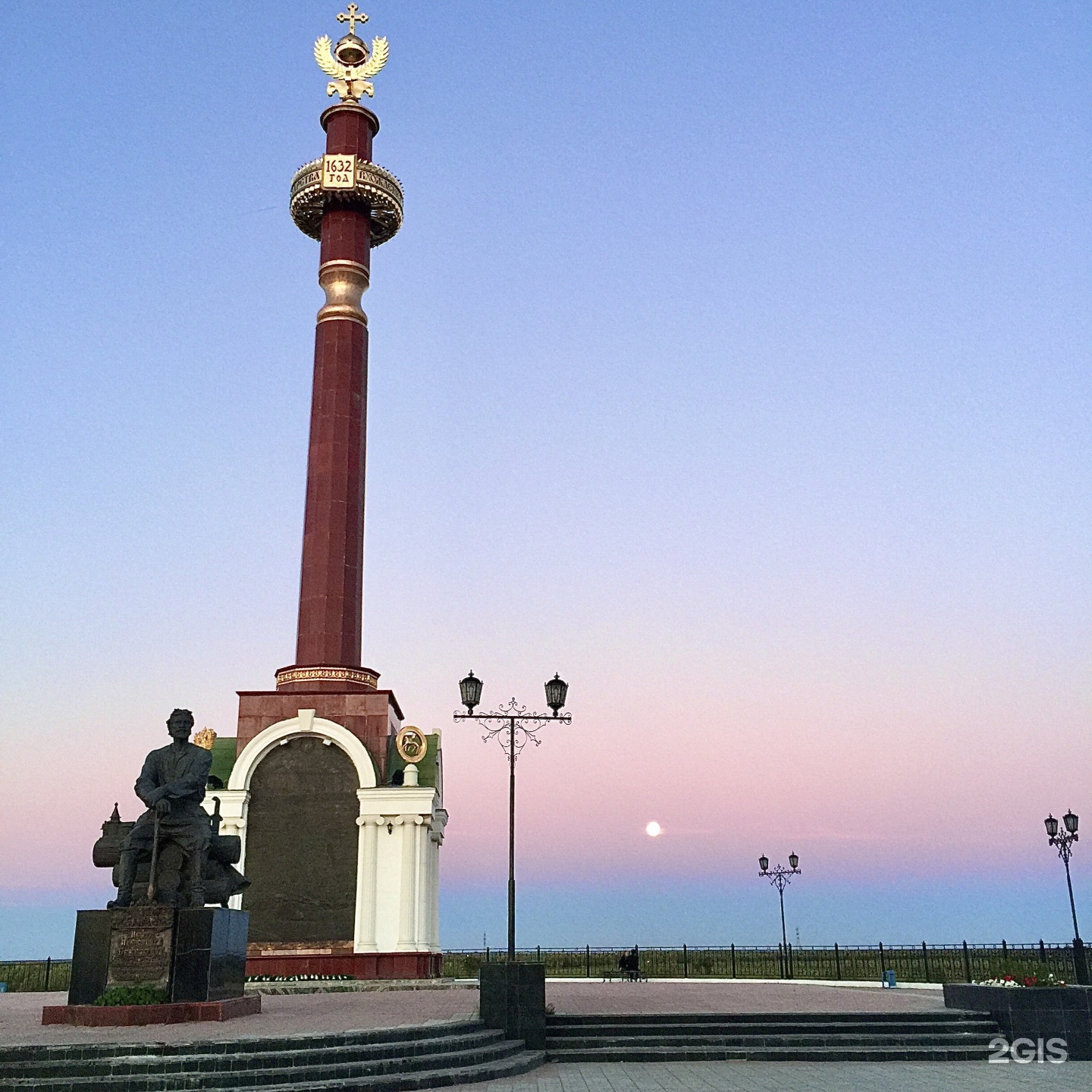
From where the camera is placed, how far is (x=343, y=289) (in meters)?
37.4

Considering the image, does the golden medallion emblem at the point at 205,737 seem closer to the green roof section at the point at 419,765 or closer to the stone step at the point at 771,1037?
the green roof section at the point at 419,765

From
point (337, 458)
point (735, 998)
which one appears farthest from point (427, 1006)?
point (337, 458)

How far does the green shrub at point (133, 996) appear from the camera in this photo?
16328 mm

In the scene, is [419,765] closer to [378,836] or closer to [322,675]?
[378,836]

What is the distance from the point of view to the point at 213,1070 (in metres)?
13.3

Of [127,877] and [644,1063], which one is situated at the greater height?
[127,877]

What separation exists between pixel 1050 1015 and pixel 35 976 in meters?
30.0

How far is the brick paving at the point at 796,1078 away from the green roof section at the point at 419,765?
16.0m

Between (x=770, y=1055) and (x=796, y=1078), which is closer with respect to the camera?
(x=796, y=1078)

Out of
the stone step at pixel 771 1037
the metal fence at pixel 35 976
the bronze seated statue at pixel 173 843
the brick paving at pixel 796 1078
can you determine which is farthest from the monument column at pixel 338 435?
the brick paving at pixel 796 1078

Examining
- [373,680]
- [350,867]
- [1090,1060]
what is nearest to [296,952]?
[350,867]

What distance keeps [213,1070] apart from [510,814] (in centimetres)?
692

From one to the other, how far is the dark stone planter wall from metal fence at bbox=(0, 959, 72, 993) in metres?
24.6

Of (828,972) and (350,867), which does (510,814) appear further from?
(828,972)
